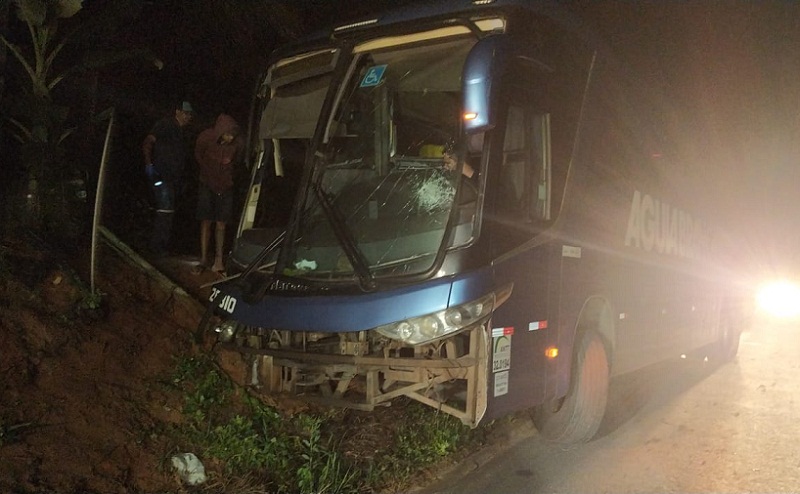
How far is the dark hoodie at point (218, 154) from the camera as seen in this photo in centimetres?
632

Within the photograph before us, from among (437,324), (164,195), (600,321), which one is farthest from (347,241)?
(164,195)

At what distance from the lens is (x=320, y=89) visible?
484cm

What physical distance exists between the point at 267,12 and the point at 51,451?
6.64m

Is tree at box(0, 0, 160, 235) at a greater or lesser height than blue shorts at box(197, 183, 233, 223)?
greater

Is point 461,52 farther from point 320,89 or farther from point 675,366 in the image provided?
point 675,366

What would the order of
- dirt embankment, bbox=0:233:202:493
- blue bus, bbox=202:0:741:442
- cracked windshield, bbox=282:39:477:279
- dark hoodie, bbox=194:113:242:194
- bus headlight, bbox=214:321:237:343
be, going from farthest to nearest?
→ dark hoodie, bbox=194:113:242:194, bus headlight, bbox=214:321:237:343, cracked windshield, bbox=282:39:477:279, blue bus, bbox=202:0:741:442, dirt embankment, bbox=0:233:202:493

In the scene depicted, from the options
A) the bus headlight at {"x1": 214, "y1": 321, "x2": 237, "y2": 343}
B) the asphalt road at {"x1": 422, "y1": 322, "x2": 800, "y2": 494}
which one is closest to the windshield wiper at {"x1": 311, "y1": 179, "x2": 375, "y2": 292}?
the bus headlight at {"x1": 214, "y1": 321, "x2": 237, "y2": 343}

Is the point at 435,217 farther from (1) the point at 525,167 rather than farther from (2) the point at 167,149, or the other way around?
(2) the point at 167,149

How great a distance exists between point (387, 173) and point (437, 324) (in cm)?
123

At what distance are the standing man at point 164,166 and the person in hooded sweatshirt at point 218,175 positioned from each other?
1.14 feet

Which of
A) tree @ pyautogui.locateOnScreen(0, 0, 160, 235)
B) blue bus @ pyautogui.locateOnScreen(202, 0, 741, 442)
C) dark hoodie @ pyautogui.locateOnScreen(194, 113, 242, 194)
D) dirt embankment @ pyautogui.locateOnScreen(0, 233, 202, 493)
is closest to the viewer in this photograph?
dirt embankment @ pyautogui.locateOnScreen(0, 233, 202, 493)

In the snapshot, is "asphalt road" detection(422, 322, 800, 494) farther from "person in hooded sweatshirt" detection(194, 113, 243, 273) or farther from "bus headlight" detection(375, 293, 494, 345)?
"person in hooded sweatshirt" detection(194, 113, 243, 273)

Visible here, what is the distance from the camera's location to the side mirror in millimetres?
3631

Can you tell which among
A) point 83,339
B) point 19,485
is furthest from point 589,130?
point 19,485
